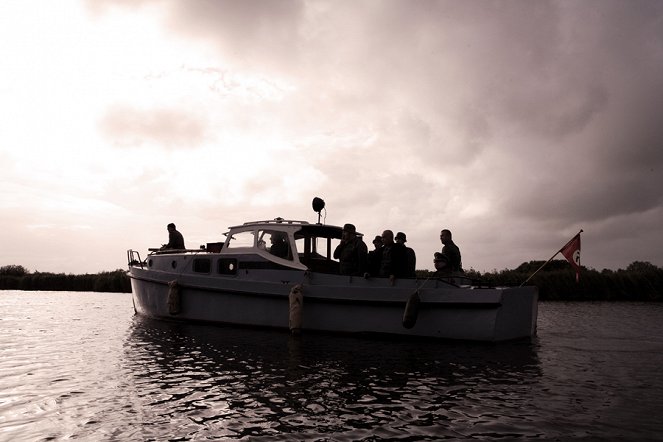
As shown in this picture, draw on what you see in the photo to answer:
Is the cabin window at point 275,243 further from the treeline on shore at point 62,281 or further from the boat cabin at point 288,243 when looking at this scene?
the treeline on shore at point 62,281

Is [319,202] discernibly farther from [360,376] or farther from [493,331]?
[360,376]

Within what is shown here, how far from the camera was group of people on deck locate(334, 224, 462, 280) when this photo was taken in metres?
12.0

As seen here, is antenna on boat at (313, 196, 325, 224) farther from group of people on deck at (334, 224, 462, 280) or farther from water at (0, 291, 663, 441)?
water at (0, 291, 663, 441)

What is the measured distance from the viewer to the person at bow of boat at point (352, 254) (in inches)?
489

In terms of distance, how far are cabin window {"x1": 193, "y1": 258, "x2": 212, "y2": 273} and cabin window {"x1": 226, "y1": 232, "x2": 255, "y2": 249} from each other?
774 millimetres

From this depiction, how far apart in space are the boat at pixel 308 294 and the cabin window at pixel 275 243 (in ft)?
0.09

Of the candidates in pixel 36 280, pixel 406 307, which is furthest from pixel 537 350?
pixel 36 280

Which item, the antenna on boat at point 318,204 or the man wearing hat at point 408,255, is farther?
the antenna on boat at point 318,204

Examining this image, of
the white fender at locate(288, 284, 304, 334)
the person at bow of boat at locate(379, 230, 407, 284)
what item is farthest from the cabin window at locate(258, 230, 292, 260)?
the person at bow of boat at locate(379, 230, 407, 284)

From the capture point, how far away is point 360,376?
7.89 metres

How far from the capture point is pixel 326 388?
23.1 ft

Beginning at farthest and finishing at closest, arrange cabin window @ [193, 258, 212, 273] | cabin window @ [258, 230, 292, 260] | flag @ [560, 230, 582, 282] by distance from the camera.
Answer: cabin window @ [193, 258, 212, 273] → cabin window @ [258, 230, 292, 260] → flag @ [560, 230, 582, 282]

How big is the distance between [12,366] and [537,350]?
10307mm

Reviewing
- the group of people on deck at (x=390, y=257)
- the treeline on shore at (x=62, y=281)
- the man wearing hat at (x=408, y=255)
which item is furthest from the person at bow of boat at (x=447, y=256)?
the treeline on shore at (x=62, y=281)
